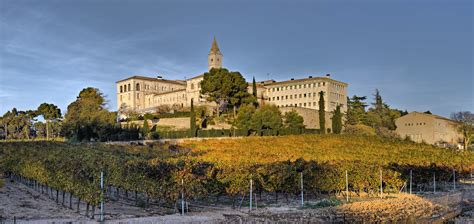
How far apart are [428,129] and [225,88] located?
27.9 m

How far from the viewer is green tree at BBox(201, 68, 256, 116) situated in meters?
61.3

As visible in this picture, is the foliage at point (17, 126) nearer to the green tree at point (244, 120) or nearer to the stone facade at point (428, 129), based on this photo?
the green tree at point (244, 120)

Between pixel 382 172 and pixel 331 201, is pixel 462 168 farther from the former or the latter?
pixel 331 201

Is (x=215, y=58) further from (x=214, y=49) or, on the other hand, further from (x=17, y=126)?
(x=17, y=126)

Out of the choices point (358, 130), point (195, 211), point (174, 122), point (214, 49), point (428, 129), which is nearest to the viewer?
point (195, 211)

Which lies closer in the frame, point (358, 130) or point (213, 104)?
point (358, 130)

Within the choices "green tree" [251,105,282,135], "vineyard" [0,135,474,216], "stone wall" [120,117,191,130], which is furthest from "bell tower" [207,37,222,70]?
"vineyard" [0,135,474,216]

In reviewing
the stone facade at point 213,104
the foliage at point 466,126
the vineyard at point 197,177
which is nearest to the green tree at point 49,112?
the stone facade at point 213,104

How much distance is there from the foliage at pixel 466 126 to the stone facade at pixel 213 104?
71.7ft

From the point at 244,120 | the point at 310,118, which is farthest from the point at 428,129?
the point at 244,120

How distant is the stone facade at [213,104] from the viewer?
82.8 meters

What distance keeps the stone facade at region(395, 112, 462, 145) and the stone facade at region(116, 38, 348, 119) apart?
56.2 feet

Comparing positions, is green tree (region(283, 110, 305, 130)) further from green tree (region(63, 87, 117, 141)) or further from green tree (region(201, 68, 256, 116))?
green tree (region(63, 87, 117, 141))

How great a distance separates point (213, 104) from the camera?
235 feet
